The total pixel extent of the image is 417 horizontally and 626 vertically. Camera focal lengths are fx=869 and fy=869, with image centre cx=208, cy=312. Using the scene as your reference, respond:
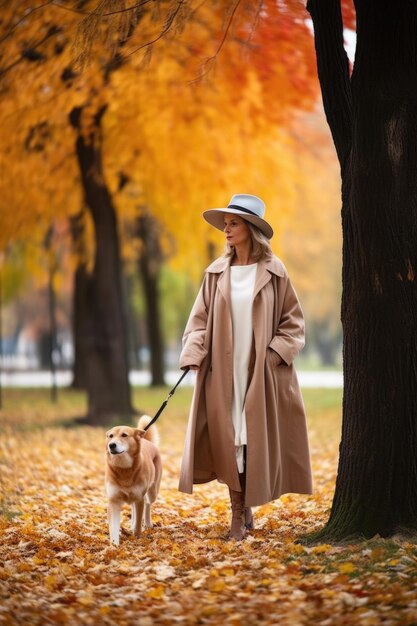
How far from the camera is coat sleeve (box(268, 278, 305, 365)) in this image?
19.5 feet

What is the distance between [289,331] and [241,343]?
34 centimetres

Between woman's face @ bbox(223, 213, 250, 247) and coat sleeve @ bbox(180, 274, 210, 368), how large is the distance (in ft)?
1.11

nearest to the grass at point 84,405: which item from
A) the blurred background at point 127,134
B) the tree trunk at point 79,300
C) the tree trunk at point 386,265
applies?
the tree trunk at point 79,300

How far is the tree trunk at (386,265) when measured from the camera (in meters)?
5.46

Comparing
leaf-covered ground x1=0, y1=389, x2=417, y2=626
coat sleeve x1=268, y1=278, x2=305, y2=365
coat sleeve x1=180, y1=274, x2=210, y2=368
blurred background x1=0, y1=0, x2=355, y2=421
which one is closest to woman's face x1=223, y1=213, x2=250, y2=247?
coat sleeve x1=180, y1=274, x2=210, y2=368

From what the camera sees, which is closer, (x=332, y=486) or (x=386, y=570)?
(x=386, y=570)

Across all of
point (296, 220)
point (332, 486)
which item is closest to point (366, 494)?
point (332, 486)

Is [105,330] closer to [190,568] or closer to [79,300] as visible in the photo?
[79,300]

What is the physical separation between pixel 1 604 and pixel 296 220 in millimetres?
23676

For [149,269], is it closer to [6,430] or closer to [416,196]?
[6,430]

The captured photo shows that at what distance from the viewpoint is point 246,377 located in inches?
236

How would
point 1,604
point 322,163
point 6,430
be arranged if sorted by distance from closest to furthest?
1. point 1,604
2. point 6,430
3. point 322,163

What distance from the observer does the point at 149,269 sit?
22.8 m

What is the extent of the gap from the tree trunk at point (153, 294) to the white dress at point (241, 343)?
16193 millimetres
